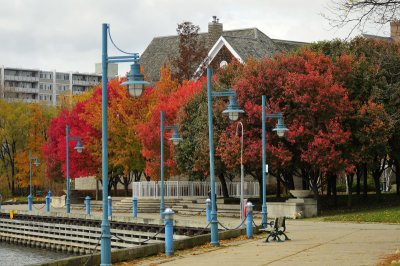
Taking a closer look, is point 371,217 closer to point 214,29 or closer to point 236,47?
point 236,47

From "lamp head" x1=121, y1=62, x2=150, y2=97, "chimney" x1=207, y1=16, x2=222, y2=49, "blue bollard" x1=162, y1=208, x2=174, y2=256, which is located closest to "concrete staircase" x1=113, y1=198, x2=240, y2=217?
"blue bollard" x1=162, y1=208, x2=174, y2=256

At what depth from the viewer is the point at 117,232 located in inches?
1620

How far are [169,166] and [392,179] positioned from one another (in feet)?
92.9

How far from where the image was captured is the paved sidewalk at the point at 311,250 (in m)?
19.1

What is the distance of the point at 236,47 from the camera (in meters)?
65.7

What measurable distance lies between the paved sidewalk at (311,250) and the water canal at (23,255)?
18.0m

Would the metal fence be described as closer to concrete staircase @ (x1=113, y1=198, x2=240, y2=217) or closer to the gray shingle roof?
concrete staircase @ (x1=113, y1=198, x2=240, y2=217)

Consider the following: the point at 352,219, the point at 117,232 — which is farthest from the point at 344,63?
the point at 117,232

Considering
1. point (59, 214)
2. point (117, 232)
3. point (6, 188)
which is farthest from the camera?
point (6, 188)

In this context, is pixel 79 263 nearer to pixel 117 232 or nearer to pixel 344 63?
pixel 117 232

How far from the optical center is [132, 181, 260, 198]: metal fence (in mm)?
55031

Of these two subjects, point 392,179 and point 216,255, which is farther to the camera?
point 392,179

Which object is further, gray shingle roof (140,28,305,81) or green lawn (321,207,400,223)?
gray shingle roof (140,28,305,81)

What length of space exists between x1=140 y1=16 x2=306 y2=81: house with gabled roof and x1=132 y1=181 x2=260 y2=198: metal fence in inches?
369
